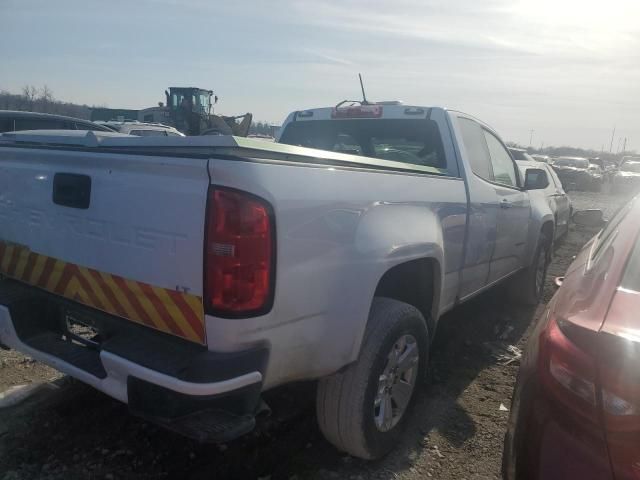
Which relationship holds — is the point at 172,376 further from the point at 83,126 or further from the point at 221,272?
the point at 83,126

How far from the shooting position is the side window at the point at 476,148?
157 inches

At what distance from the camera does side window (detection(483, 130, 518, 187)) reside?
452cm

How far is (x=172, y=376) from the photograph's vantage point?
1888mm

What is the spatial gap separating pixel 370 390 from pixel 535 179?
3.30 m

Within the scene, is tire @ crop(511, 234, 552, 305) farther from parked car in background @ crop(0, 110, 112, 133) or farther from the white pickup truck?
parked car in background @ crop(0, 110, 112, 133)

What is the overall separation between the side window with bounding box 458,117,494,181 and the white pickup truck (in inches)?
38.5

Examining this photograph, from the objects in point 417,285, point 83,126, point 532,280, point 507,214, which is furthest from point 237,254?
point 83,126

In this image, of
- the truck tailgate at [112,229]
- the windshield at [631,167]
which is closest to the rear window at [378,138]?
the truck tailgate at [112,229]

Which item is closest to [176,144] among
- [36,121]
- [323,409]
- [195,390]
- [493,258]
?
[195,390]

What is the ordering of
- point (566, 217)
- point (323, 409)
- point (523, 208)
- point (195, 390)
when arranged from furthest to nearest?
point (566, 217) < point (523, 208) < point (323, 409) < point (195, 390)

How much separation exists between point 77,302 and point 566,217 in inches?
388

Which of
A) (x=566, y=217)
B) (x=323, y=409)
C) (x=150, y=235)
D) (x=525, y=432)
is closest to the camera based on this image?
(x=525, y=432)

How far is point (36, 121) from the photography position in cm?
824

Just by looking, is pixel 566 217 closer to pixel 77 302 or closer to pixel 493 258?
pixel 493 258
